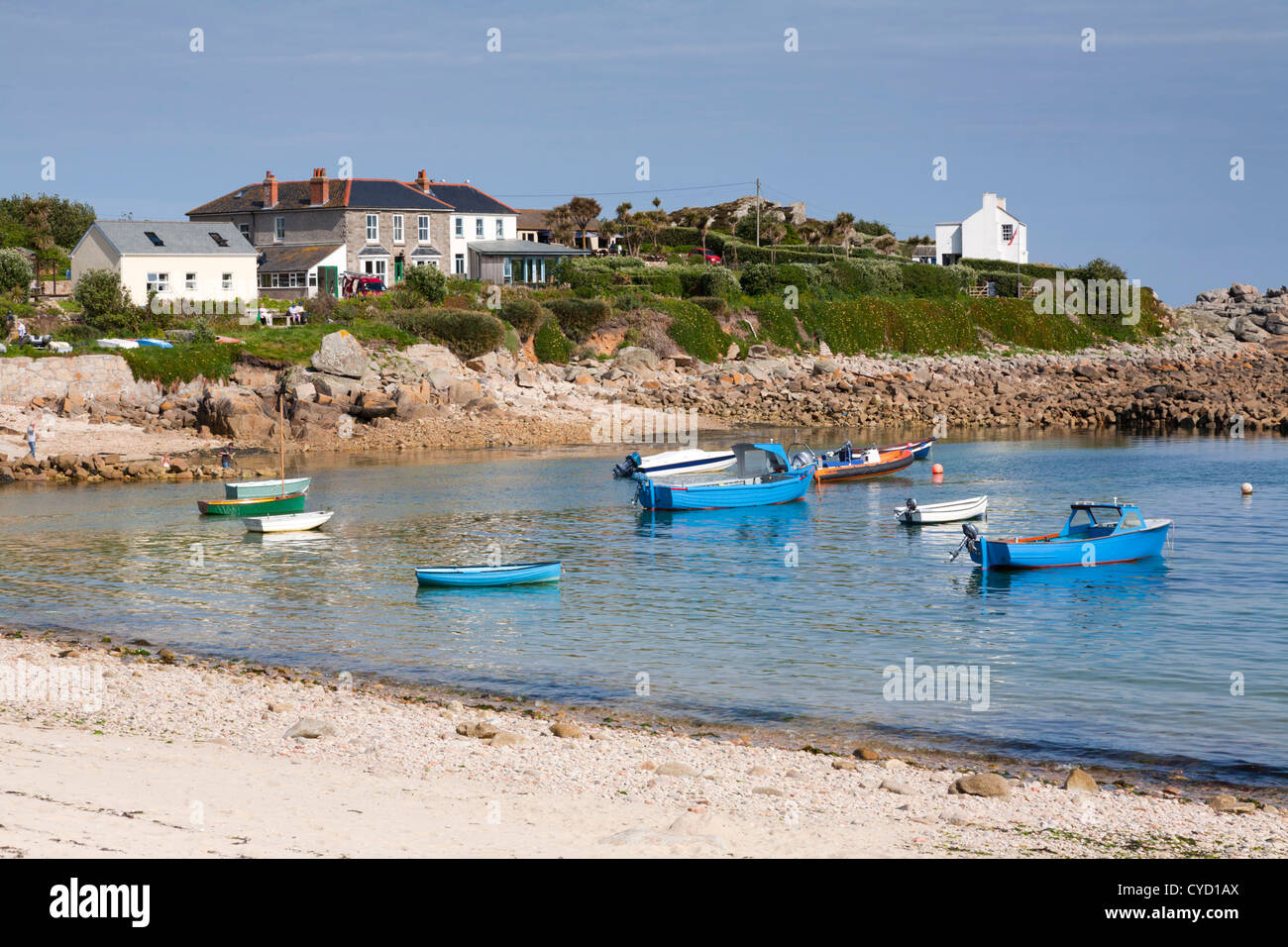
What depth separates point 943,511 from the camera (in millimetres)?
38312

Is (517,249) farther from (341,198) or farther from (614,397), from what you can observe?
(614,397)

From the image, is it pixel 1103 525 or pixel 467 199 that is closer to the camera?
pixel 1103 525

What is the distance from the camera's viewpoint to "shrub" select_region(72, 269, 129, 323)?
6412cm

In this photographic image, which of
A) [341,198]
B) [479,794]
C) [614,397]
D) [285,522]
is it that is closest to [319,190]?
[341,198]

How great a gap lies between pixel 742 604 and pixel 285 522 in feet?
52.9

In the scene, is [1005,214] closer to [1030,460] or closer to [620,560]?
[1030,460]

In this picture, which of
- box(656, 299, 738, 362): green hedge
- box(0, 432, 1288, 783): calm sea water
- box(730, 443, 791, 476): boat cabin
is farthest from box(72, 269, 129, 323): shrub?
box(656, 299, 738, 362): green hedge

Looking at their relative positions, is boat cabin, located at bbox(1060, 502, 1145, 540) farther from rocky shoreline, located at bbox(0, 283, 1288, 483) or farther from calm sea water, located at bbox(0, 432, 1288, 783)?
rocky shoreline, located at bbox(0, 283, 1288, 483)

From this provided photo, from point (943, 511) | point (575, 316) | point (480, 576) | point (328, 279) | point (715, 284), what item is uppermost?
point (715, 284)

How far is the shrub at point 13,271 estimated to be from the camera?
69.1 meters

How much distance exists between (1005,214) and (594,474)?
84.5 metres

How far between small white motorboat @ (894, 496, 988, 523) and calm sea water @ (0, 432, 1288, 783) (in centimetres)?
84
